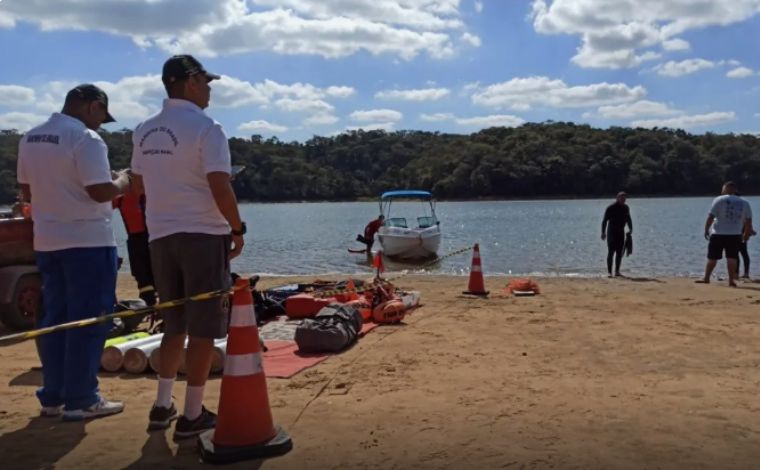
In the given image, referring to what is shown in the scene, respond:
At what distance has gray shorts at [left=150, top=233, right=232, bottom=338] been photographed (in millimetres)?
4059

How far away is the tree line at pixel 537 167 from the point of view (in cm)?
10156

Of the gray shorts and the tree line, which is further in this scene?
the tree line

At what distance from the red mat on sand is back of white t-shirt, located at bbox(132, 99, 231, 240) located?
2259 mm

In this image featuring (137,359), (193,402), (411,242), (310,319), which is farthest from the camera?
(411,242)

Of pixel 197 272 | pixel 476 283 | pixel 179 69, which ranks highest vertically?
pixel 179 69

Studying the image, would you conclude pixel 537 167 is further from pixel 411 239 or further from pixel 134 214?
pixel 134 214

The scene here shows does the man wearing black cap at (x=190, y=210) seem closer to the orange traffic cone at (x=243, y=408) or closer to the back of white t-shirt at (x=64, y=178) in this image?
the orange traffic cone at (x=243, y=408)

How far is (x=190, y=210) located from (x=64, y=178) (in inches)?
39.5

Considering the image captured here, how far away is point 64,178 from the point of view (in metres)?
4.44

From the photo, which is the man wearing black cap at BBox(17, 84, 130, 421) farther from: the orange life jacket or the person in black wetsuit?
the person in black wetsuit

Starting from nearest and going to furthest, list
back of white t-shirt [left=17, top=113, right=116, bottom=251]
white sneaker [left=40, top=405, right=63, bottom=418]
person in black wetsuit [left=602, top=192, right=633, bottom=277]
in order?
back of white t-shirt [left=17, top=113, right=116, bottom=251] → white sneaker [left=40, top=405, right=63, bottom=418] → person in black wetsuit [left=602, top=192, right=633, bottom=277]

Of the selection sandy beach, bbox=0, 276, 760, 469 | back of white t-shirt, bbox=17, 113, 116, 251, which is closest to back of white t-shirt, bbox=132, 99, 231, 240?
back of white t-shirt, bbox=17, 113, 116, 251

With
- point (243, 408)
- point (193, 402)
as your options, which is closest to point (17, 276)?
point (193, 402)

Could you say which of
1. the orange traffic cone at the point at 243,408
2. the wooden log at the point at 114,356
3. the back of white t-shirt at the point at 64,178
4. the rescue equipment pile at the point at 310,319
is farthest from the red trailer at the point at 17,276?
the orange traffic cone at the point at 243,408
